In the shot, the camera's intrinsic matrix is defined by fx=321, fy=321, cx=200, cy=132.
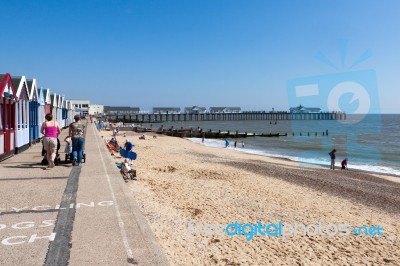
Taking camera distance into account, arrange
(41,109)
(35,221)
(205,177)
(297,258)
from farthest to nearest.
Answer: (41,109), (205,177), (297,258), (35,221)

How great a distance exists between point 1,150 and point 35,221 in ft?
24.4

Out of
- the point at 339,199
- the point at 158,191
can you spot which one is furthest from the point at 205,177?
the point at 339,199

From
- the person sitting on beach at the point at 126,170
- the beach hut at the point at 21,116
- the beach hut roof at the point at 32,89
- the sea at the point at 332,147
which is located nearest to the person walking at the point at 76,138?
the person sitting on beach at the point at 126,170

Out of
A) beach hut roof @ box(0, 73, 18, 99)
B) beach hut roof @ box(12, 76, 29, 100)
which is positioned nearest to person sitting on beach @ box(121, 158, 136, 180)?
beach hut roof @ box(0, 73, 18, 99)

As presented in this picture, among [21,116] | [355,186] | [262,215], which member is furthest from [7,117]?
[355,186]

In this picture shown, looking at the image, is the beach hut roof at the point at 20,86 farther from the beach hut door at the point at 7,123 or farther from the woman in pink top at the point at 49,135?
the woman in pink top at the point at 49,135

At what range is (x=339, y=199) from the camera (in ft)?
40.6

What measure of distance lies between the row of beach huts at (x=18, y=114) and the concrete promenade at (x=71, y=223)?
3.69 meters

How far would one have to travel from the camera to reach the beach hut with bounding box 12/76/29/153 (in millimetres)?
14020

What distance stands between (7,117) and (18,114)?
2008mm

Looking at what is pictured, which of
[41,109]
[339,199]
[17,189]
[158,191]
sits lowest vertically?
[339,199]

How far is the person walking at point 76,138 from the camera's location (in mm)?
10492

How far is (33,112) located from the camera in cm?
1808

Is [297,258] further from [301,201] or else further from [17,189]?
[17,189]
